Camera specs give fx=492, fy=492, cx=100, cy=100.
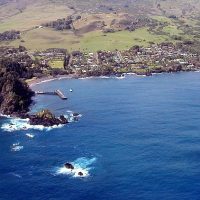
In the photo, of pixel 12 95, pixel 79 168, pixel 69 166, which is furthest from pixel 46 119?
pixel 79 168

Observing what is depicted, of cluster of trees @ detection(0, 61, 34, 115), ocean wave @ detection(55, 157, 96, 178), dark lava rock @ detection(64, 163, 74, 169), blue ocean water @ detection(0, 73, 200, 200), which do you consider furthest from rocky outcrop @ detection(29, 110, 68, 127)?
dark lava rock @ detection(64, 163, 74, 169)

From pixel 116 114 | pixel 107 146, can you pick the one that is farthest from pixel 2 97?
pixel 107 146

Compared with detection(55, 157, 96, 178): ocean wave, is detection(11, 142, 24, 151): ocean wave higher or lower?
lower

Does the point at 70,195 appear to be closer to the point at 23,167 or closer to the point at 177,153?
the point at 23,167

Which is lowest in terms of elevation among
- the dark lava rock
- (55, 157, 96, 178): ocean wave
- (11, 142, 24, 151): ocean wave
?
(11, 142, 24, 151): ocean wave

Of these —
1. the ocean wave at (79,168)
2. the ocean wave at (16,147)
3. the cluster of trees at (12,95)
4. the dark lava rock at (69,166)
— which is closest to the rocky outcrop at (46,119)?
the cluster of trees at (12,95)

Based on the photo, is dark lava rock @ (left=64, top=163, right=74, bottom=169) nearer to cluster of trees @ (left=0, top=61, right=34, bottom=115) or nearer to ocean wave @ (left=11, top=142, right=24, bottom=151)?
ocean wave @ (left=11, top=142, right=24, bottom=151)
